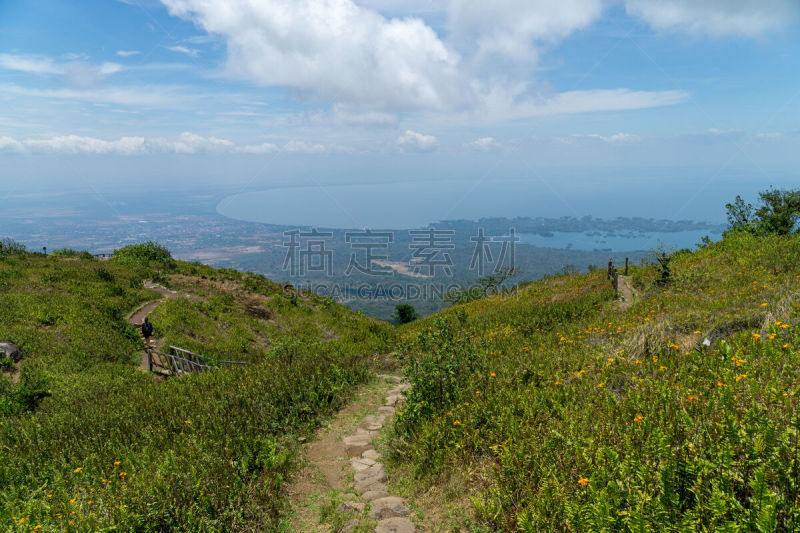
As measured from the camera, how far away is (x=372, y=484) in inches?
189

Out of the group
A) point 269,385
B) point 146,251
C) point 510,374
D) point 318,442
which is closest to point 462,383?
point 510,374

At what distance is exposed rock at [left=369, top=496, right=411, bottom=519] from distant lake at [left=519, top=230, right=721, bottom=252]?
13302cm

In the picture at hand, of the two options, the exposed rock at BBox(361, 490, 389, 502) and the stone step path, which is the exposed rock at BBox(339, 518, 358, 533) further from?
the exposed rock at BBox(361, 490, 389, 502)

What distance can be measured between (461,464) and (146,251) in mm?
27021

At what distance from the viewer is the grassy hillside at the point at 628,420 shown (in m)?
2.79

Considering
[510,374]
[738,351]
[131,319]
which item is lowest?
[131,319]

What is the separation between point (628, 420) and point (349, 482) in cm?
322

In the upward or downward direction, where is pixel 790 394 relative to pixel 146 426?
upward

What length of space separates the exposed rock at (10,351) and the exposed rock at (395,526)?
1226cm

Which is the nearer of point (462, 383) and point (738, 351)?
point (738, 351)

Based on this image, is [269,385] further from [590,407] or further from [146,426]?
[590,407]

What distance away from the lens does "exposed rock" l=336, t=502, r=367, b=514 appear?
4.15 metres

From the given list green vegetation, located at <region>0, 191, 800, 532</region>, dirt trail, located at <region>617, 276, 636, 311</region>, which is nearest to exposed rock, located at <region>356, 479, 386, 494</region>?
green vegetation, located at <region>0, 191, 800, 532</region>

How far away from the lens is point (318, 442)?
600 centimetres
